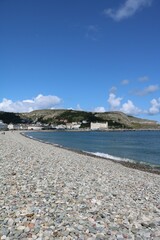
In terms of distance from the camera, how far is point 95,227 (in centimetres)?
1049

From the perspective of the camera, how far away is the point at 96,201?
1397cm

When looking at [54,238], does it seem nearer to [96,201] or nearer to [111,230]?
[111,230]

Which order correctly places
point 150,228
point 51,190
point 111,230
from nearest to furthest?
point 111,230, point 150,228, point 51,190

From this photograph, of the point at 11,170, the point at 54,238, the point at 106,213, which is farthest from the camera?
the point at 11,170

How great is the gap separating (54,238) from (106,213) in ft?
10.8

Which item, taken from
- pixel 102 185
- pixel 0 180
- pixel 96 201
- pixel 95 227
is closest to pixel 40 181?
pixel 0 180

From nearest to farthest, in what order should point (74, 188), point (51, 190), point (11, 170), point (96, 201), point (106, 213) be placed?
point (106, 213) → point (96, 201) → point (51, 190) → point (74, 188) → point (11, 170)

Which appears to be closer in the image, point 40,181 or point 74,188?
point 74,188

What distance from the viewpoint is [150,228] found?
11125mm

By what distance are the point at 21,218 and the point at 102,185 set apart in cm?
841

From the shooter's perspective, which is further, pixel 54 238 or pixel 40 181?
pixel 40 181

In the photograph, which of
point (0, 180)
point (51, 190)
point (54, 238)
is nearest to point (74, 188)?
point (51, 190)

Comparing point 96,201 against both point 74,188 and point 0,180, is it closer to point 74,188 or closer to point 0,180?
point 74,188

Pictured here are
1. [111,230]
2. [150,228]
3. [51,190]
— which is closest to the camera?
[111,230]
